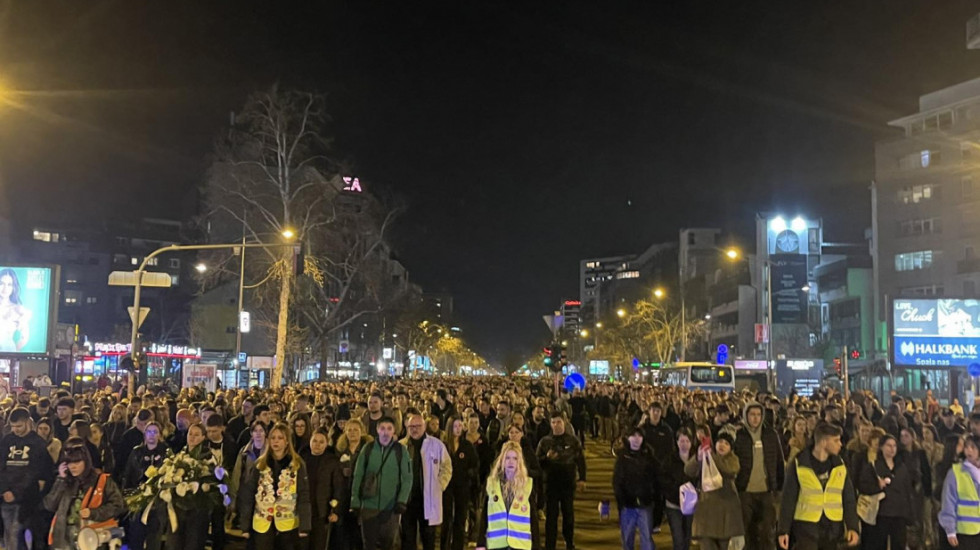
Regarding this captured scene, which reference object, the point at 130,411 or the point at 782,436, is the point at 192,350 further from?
the point at 782,436

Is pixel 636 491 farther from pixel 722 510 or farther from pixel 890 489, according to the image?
pixel 890 489

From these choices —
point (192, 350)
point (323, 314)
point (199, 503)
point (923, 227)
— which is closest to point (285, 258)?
point (323, 314)

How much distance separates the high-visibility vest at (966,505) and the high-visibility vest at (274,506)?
6.17m

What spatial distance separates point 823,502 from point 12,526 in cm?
812

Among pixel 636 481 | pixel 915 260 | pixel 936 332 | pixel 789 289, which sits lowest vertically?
pixel 636 481

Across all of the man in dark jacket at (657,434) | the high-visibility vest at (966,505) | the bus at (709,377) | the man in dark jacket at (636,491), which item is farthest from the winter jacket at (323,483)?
the bus at (709,377)

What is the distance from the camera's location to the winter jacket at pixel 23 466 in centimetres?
919

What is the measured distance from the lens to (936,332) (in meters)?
32.3

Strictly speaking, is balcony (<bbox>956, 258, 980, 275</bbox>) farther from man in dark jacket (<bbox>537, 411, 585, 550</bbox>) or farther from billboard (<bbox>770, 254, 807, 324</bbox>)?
man in dark jacket (<bbox>537, 411, 585, 550</bbox>)

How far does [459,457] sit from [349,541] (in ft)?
5.66

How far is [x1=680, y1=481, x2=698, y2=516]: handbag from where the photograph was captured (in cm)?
904

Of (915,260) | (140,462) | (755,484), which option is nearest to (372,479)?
(140,462)

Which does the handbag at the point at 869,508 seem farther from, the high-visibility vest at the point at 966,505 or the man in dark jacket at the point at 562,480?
the man in dark jacket at the point at 562,480

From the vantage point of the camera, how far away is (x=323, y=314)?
53.3 meters
